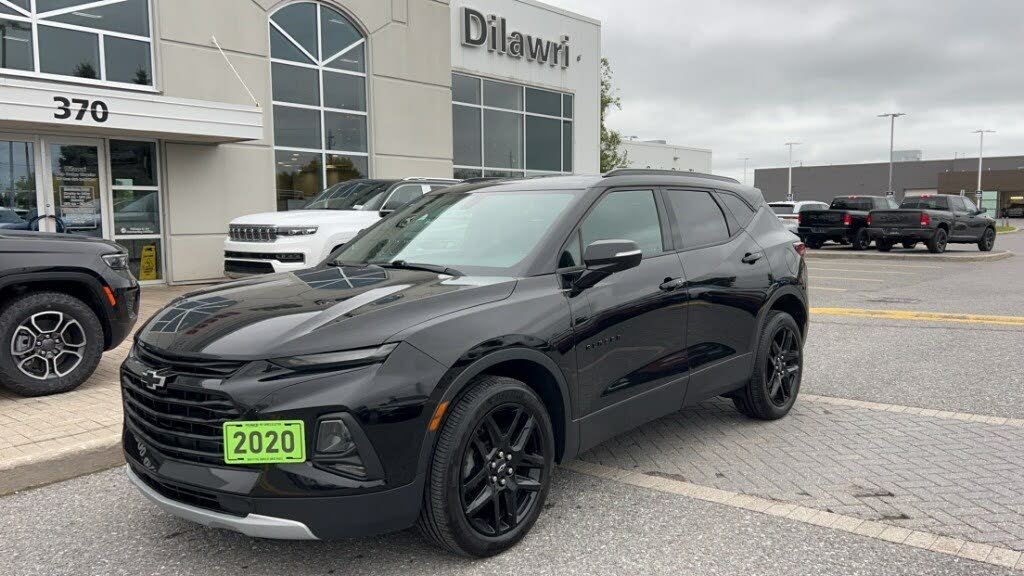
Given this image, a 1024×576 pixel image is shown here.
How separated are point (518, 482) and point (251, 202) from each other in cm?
1195

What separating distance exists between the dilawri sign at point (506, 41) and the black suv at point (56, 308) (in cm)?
1428

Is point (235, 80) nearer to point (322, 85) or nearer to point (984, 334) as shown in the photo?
point (322, 85)

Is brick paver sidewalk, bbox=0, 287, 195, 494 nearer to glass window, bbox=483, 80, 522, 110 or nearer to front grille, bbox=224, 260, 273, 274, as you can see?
front grille, bbox=224, 260, 273, 274

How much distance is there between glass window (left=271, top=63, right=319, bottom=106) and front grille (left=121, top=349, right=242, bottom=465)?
12.5 metres

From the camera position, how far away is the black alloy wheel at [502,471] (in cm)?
319

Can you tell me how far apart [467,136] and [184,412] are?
17013 millimetres

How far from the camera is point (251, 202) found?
13992 millimetres

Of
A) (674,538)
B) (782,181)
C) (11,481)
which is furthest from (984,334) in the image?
(782,181)

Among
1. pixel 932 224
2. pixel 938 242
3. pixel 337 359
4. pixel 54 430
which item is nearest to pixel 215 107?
pixel 54 430

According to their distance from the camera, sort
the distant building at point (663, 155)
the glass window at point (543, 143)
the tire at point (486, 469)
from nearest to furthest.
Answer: the tire at point (486, 469) → the glass window at point (543, 143) → the distant building at point (663, 155)

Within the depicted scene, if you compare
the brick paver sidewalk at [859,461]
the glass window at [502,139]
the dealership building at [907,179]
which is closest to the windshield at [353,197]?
the brick paver sidewalk at [859,461]

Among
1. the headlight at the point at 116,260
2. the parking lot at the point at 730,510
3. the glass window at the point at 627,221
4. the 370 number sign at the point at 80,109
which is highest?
the 370 number sign at the point at 80,109

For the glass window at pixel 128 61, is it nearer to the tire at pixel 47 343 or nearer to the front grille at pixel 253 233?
the front grille at pixel 253 233

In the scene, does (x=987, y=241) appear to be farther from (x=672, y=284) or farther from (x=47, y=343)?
(x=47, y=343)
